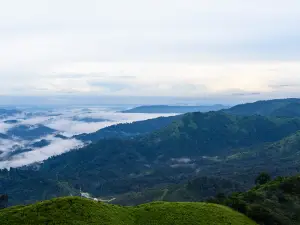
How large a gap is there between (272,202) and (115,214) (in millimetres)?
51453

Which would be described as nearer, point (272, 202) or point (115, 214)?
point (115, 214)

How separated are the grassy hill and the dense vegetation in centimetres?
680

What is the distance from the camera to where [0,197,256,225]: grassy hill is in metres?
69.6

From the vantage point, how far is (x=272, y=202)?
345ft

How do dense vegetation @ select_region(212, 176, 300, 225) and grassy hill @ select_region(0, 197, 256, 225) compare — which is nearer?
grassy hill @ select_region(0, 197, 256, 225)

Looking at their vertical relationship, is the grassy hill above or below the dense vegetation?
above

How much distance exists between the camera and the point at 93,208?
74.6 meters

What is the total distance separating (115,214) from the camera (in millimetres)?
75375

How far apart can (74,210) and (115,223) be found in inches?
333

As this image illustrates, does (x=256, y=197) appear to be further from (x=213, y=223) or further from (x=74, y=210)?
(x=74, y=210)

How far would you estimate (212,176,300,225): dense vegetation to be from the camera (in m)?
89.4

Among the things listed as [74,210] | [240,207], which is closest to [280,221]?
[240,207]

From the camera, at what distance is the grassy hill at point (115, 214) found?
69562 mm

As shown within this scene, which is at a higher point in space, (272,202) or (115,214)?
(115,214)
